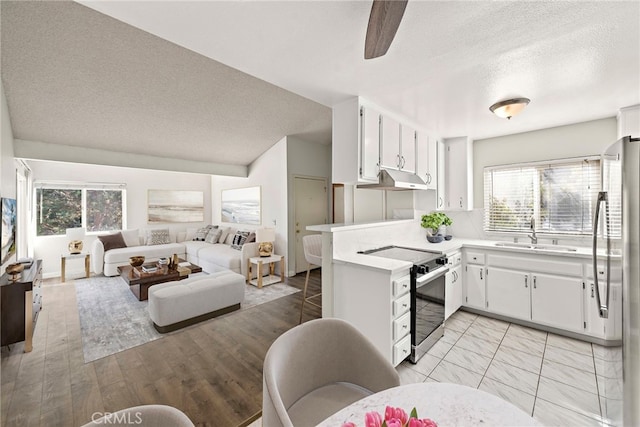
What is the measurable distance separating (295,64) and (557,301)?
3450 millimetres

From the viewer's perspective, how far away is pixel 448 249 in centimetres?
301

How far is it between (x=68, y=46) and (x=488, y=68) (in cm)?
380

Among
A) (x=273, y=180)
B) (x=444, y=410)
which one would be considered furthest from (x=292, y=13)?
(x=273, y=180)

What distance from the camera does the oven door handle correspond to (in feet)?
7.55

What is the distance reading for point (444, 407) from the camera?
0.89 metres

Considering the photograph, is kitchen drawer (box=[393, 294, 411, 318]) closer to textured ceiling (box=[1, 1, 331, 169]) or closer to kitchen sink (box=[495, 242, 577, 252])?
kitchen sink (box=[495, 242, 577, 252])

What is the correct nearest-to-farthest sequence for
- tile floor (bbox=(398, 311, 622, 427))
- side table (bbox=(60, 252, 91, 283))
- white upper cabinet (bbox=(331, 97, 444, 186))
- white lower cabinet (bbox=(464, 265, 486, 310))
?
tile floor (bbox=(398, 311, 622, 427))
white upper cabinet (bbox=(331, 97, 444, 186))
white lower cabinet (bbox=(464, 265, 486, 310))
side table (bbox=(60, 252, 91, 283))

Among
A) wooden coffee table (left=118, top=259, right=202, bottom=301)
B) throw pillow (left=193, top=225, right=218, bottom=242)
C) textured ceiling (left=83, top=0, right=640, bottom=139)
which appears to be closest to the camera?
textured ceiling (left=83, top=0, right=640, bottom=139)

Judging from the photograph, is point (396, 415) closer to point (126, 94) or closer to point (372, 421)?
point (372, 421)

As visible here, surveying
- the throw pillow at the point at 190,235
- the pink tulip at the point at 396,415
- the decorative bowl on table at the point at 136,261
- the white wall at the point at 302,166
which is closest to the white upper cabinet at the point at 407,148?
the pink tulip at the point at 396,415

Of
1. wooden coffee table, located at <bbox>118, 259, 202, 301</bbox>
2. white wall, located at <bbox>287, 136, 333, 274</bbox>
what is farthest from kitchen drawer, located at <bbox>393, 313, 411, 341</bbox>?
wooden coffee table, located at <bbox>118, 259, 202, 301</bbox>

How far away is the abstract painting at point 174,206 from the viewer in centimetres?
671

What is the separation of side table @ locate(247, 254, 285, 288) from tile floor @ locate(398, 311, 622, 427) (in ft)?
9.67

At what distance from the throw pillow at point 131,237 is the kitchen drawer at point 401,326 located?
6.39 metres
